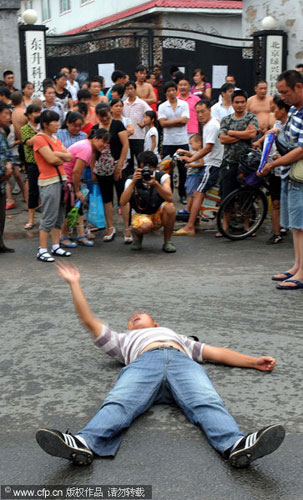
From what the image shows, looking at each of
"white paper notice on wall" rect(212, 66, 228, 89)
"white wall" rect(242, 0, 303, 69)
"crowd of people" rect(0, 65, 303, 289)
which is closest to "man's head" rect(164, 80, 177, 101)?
"crowd of people" rect(0, 65, 303, 289)

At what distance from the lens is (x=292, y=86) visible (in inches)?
240

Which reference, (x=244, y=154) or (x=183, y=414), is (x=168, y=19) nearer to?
(x=244, y=154)

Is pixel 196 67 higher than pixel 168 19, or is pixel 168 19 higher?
pixel 168 19

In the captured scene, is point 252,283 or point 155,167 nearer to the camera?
point 252,283

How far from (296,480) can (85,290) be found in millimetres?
3701

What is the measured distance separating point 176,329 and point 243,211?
3920 mm

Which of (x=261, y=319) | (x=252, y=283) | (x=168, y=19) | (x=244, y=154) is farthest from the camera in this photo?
(x=168, y=19)

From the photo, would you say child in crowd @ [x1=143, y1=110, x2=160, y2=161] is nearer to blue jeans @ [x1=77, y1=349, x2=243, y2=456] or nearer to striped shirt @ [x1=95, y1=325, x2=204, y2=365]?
striped shirt @ [x1=95, y1=325, x2=204, y2=365]

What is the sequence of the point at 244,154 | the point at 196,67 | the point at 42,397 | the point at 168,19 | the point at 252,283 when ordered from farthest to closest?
the point at 168,19, the point at 196,67, the point at 244,154, the point at 252,283, the point at 42,397

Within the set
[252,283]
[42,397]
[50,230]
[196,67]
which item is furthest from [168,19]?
[42,397]

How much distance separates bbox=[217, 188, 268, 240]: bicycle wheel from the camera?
28.6 feet

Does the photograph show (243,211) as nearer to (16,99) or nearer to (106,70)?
(16,99)

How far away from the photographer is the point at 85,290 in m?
6.57

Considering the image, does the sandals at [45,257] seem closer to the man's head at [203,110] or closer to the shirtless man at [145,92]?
the man's head at [203,110]
